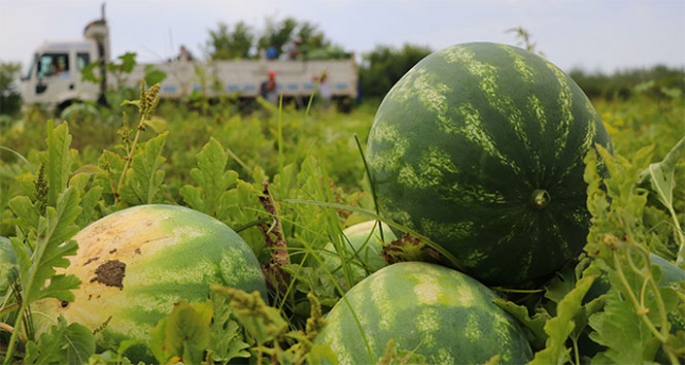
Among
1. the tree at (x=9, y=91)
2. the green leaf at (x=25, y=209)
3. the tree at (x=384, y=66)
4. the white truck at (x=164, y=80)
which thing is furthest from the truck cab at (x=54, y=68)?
the green leaf at (x=25, y=209)

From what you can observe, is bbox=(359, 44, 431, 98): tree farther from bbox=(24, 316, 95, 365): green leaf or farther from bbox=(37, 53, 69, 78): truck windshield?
bbox=(24, 316, 95, 365): green leaf

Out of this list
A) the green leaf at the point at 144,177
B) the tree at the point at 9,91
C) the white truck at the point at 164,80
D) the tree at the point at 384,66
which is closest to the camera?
the green leaf at the point at 144,177

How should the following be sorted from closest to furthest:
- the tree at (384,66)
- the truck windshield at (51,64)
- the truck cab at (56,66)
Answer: the truck cab at (56,66) → the truck windshield at (51,64) → the tree at (384,66)

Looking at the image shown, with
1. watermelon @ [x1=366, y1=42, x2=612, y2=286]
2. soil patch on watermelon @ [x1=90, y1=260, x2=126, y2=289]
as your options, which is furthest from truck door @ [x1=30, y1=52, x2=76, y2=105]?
watermelon @ [x1=366, y1=42, x2=612, y2=286]

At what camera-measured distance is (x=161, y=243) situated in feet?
4.72

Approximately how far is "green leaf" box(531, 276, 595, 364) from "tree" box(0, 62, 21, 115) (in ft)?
83.6

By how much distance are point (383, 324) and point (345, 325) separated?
0.08 metres

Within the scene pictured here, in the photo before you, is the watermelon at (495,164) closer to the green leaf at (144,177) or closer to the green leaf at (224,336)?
the green leaf at (224,336)

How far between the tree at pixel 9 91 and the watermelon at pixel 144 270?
81.2ft

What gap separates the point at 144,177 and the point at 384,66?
3712 cm

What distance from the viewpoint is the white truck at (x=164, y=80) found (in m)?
19.2

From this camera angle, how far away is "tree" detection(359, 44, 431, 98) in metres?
37.5

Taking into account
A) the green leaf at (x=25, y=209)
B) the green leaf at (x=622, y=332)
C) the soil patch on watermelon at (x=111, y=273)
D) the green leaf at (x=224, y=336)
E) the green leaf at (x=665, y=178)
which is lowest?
the green leaf at (x=224, y=336)

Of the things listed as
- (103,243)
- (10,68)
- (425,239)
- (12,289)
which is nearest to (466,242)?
(425,239)
